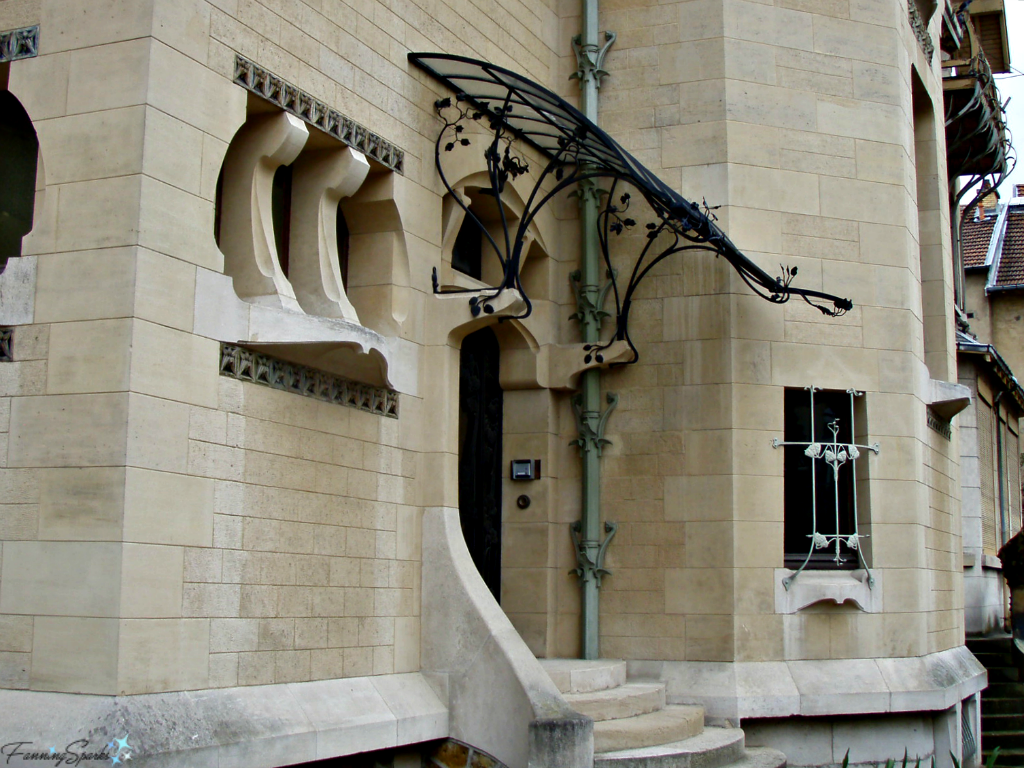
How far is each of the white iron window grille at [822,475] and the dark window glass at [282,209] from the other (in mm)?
4403

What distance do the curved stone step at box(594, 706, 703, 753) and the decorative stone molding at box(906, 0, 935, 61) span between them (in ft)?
21.8

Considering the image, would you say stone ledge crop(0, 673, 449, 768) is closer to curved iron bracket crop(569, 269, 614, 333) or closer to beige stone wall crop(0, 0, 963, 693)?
beige stone wall crop(0, 0, 963, 693)

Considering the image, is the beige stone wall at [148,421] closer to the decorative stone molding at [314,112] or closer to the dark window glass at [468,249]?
the decorative stone molding at [314,112]

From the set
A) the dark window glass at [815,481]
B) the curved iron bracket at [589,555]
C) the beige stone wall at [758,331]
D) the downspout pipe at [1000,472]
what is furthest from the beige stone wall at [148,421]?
the downspout pipe at [1000,472]

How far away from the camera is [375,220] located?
7.99 metres

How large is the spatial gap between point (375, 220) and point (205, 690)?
3.21 m

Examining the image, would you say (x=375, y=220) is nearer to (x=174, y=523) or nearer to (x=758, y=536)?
(x=174, y=523)

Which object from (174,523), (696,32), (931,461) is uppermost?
(696,32)

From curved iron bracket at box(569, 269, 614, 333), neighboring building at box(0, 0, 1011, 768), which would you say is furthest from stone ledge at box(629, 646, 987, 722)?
curved iron bracket at box(569, 269, 614, 333)

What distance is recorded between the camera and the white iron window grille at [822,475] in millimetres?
9867

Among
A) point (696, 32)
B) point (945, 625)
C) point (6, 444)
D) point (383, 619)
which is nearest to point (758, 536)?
point (945, 625)

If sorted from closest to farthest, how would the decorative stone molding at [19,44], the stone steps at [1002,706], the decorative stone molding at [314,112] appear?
the decorative stone molding at [19,44]
the decorative stone molding at [314,112]
the stone steps at [1002,706]

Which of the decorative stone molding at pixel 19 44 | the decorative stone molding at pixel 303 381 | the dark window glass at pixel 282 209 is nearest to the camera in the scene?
the decorative stone molding at pixel 19 44

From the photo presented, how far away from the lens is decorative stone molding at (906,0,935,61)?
1172 cm
